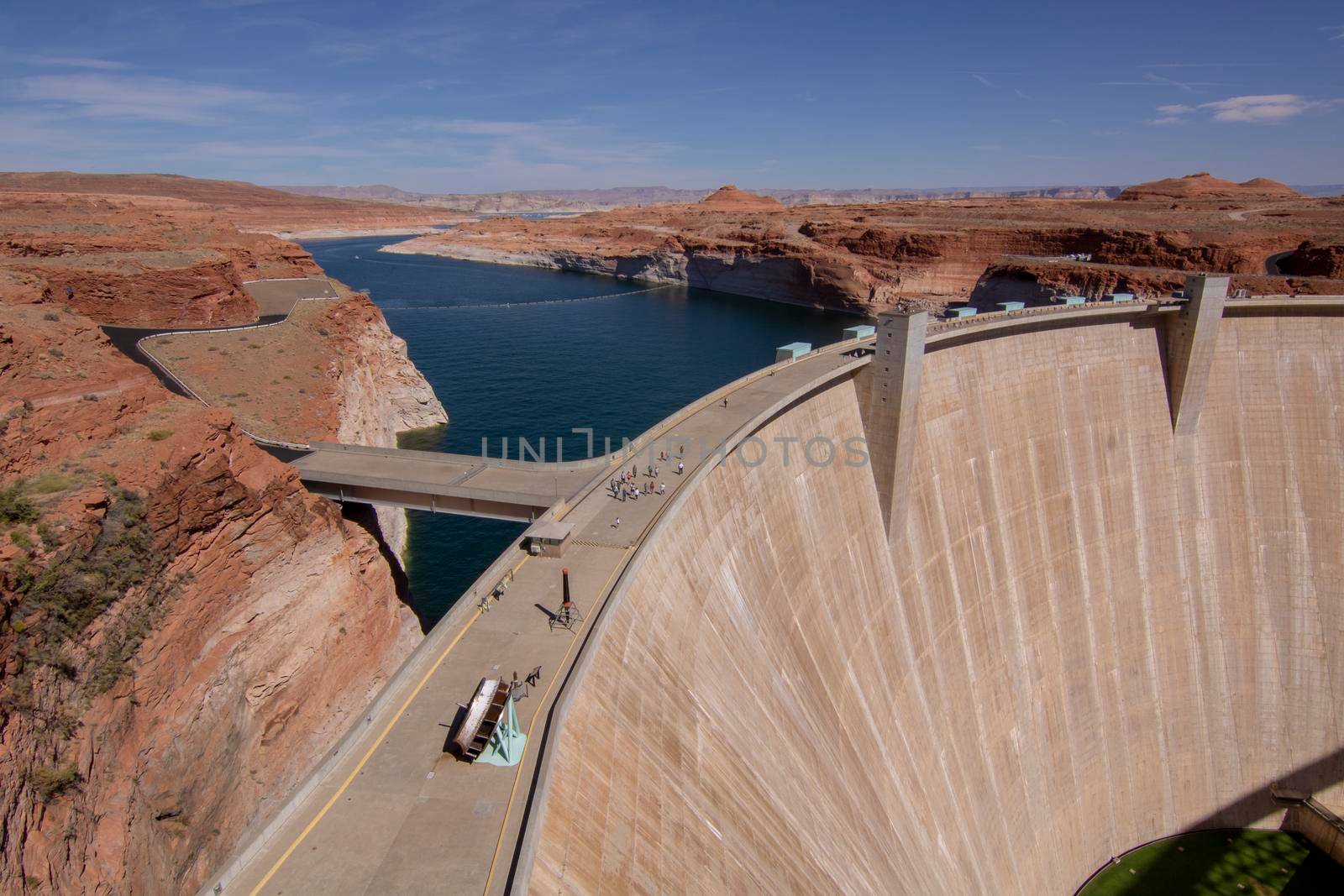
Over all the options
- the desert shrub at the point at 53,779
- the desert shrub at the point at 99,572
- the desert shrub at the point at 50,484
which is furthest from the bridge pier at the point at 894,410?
the desert shrub at the point at 50,484

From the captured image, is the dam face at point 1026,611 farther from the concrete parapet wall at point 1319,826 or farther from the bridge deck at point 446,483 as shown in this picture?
the bridge deck at point 446,483

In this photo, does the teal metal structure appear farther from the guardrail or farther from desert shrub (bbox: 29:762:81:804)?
the guardrail

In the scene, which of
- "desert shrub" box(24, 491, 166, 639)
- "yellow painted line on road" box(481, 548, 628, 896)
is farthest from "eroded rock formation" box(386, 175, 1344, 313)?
"desert shrub" box(24, 491, 166, 639)

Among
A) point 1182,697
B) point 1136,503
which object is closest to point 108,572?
point 1136,503

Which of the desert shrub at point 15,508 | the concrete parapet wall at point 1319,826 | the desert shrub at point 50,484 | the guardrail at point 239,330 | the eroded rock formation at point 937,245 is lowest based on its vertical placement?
the concrete parapet wall at point 1319,826

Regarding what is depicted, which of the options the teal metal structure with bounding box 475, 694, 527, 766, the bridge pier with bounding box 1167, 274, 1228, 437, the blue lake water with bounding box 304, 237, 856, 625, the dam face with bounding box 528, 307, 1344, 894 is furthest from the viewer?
the blue lake water with bounding box 304, 237, 856, 625
